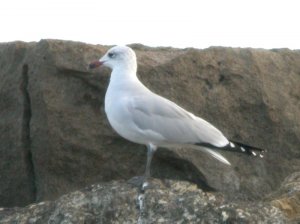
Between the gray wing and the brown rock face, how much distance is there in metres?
1.20

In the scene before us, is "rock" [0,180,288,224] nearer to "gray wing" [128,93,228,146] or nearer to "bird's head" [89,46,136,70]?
"gray wing" [128,93,228,146]

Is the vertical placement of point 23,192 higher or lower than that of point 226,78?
lower

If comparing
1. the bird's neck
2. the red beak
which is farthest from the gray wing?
the red beak

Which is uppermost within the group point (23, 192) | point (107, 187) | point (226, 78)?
point (226, 78)

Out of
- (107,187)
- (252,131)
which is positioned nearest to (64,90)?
(252,131)

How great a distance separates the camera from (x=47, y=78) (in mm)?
9633

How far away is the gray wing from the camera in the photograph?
8.23 metres

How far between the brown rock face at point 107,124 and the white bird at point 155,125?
110cm

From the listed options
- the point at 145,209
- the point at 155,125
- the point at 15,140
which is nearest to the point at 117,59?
the point at 155,125

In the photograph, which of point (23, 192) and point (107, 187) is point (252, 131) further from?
point (107, 187)

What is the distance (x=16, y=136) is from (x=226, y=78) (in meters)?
2.02

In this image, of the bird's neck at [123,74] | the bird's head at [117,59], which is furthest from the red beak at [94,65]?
the bird's neck at [123,74]

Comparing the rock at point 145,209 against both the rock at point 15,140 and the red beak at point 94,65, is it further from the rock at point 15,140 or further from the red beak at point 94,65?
the rock at point 15,140

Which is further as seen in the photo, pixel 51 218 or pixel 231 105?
pixel 231 105
